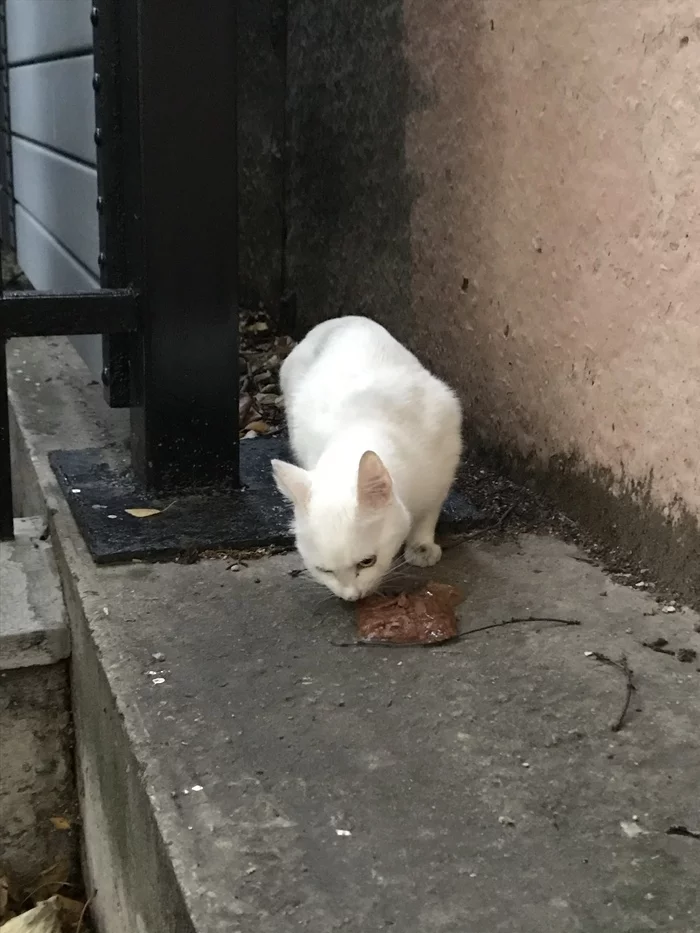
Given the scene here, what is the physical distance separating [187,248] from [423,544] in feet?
3.14

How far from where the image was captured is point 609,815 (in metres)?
1.55

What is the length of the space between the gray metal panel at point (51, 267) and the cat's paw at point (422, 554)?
1.40m

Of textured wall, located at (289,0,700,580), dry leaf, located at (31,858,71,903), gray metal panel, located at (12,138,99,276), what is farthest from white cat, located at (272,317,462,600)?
dry leaf, located at (31,858,71,903)

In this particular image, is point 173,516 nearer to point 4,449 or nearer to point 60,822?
point 4,449

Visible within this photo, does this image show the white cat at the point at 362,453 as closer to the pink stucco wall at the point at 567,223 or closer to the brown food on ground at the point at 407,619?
the brown food on ground at the point at 407,619

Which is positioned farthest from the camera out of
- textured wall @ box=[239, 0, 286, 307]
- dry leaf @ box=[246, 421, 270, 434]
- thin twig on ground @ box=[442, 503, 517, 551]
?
textured wall @ box=[239, 0, 286, 307]

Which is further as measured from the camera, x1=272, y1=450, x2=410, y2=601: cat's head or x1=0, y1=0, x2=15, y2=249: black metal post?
x1=0, y1=0, x2=15, y2=249: black metal post

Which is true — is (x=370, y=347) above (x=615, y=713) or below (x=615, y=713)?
above

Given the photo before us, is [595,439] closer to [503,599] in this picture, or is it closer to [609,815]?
[503,599]

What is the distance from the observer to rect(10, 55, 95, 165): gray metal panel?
3.18 metres

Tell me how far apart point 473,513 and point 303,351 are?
0.72 metres

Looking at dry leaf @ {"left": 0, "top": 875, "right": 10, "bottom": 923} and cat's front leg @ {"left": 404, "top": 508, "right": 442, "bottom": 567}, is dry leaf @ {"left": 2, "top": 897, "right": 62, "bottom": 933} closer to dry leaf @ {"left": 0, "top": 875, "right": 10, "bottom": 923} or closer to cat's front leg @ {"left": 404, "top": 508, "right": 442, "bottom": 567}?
dry leaf @ {"left": 0, "top": 875, "right": 10, "bottom": 923}

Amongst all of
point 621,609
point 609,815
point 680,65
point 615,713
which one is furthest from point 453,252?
point 609,815

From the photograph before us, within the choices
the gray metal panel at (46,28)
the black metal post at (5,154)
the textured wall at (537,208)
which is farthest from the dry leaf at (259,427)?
the black metal post at (5,154)
